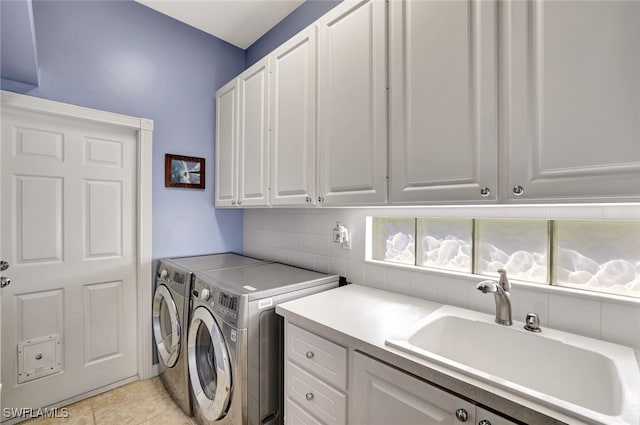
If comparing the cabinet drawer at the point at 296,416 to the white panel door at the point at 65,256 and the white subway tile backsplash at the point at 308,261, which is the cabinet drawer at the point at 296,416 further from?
the white panel door at the point at 65,256

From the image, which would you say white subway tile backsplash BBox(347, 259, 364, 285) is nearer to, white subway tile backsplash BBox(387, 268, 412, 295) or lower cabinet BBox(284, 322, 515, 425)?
white subway tile backsplash BBox(387, 268, 412, 295)

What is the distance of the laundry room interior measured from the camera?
895mm

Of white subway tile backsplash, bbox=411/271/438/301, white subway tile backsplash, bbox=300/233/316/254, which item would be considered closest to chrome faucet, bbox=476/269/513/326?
white subway tile backsplash, bbox=411/271/438/301

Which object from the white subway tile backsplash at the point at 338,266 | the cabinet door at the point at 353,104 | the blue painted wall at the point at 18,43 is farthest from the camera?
the white subway tile backsplash at the point at 338,266

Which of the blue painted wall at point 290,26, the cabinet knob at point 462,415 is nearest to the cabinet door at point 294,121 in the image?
the blue painted wall at point 290,26

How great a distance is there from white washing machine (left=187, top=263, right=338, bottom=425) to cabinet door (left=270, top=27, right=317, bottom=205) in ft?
1.83

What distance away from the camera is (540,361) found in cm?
105

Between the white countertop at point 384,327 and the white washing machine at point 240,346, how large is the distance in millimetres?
129

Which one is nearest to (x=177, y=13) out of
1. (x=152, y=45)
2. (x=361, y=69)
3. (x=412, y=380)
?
(x=152, y=45)

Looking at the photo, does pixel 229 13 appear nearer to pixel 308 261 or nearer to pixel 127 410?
pixel 308 261

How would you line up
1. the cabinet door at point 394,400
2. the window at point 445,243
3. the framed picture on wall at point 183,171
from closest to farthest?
the cabinet door at point 394,400
the window at point 445,243
the framed picture on wall at point 183,171

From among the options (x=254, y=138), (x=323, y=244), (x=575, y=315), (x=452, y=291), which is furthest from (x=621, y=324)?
Result: (x=254, y=138)

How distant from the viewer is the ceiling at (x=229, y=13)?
2.28 meters

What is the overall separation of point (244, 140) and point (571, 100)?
1955 mm
